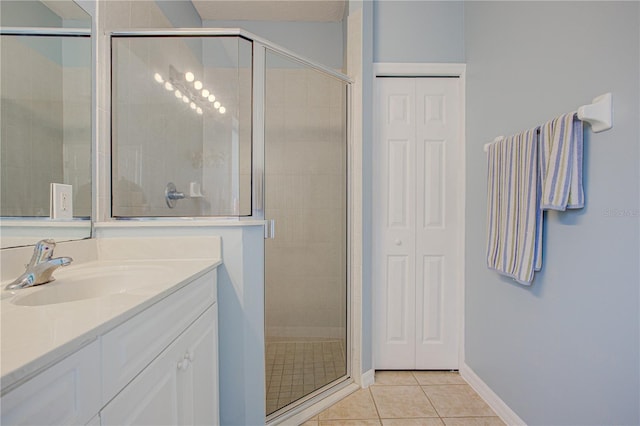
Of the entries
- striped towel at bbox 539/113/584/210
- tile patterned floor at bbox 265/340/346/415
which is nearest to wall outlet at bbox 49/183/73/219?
tile patterned floor at bbox 265/340/346/415

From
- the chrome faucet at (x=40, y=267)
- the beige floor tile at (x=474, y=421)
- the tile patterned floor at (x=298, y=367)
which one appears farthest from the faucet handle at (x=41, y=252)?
the beige floor tile at (x=474, y=421)

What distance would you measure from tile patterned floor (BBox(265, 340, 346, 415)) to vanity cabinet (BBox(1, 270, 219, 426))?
352 millimetres

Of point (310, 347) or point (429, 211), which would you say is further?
point (429, 211)

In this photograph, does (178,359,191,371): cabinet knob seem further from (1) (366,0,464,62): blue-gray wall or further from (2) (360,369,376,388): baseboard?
(1) (366,0,464,62): blue-gray wall

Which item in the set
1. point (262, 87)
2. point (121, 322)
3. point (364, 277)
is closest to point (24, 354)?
point (121, 322)

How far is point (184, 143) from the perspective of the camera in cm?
170

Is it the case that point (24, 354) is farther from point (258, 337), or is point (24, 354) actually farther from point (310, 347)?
point (310, 347)

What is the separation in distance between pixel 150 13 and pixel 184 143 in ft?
2.59

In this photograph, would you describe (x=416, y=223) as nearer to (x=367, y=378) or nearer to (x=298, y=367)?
(x=367, y=378)

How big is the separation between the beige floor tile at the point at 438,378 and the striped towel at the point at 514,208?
92cm

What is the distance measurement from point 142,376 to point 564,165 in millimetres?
1502

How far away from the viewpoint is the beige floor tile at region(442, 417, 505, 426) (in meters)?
1.60

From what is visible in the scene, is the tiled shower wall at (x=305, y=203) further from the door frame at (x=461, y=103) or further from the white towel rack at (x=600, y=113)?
the white towel rack at (x=600, y=113)

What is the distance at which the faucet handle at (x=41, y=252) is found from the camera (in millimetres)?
911
